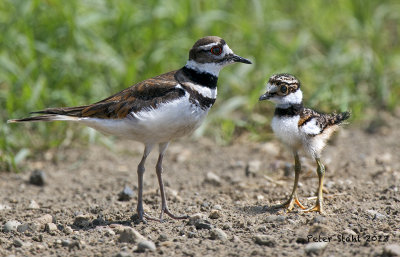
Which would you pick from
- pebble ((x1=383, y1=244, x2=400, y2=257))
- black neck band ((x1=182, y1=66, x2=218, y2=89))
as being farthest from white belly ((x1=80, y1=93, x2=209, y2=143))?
pebble ((x1=383, y1=244, x2=400, y2=257))

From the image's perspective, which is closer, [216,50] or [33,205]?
[216,50]

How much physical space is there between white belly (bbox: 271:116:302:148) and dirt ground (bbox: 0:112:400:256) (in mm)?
593

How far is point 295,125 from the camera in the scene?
5035 millimetres

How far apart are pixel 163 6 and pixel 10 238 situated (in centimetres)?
452

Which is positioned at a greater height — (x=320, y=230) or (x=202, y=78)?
(x=202, y=78)

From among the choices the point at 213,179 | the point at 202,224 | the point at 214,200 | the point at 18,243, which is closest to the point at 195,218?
the point at 202,224

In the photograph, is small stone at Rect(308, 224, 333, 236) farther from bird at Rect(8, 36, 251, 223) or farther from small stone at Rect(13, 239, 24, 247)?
small stone at Rect(13, 239, 24, 247)

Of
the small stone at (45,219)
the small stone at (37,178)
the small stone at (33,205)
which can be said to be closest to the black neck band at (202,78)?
the small stone at (45,219)

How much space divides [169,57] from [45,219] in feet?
12.1

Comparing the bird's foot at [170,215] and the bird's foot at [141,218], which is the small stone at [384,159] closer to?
the bird's foot at [170,215]

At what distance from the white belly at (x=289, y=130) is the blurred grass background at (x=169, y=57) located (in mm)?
2113

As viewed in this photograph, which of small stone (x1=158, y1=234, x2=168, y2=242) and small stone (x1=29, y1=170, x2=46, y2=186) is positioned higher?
small stone (x1=29, y1=170, x2=46, y2=186)

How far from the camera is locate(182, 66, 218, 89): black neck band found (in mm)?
5320

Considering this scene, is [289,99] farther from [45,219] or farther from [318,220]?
[45,219]
